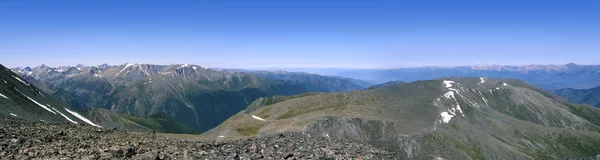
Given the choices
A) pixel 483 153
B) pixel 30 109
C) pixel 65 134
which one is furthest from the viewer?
pixel 483 153

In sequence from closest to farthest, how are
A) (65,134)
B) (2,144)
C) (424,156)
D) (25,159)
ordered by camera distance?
1. (25,159)
2. (2,144)
3. (65,134)
4. (424,156)

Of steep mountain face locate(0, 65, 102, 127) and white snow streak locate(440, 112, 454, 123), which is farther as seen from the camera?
white snow streak locate(440, 112, 454, 123)

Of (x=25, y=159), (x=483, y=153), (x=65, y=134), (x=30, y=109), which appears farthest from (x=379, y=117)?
(x=25, y=159)

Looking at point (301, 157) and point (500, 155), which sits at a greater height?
point (301, 157)

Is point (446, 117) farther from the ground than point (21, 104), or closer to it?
closer to it

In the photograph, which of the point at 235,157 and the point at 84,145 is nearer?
the point at 235,157

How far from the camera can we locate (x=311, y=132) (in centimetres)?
11669

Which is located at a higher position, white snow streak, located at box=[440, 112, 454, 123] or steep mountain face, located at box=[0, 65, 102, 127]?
steep mountain face, located at box=[0, 65, 102, 127]

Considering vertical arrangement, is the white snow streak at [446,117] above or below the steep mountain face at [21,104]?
below

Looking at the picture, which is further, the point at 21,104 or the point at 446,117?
the point at 446,117

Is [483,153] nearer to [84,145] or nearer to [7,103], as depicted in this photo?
[84,145]

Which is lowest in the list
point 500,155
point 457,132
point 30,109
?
point 500,155

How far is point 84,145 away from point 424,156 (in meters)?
114

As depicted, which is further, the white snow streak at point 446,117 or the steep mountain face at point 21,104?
the white snow streak at point 446,117
